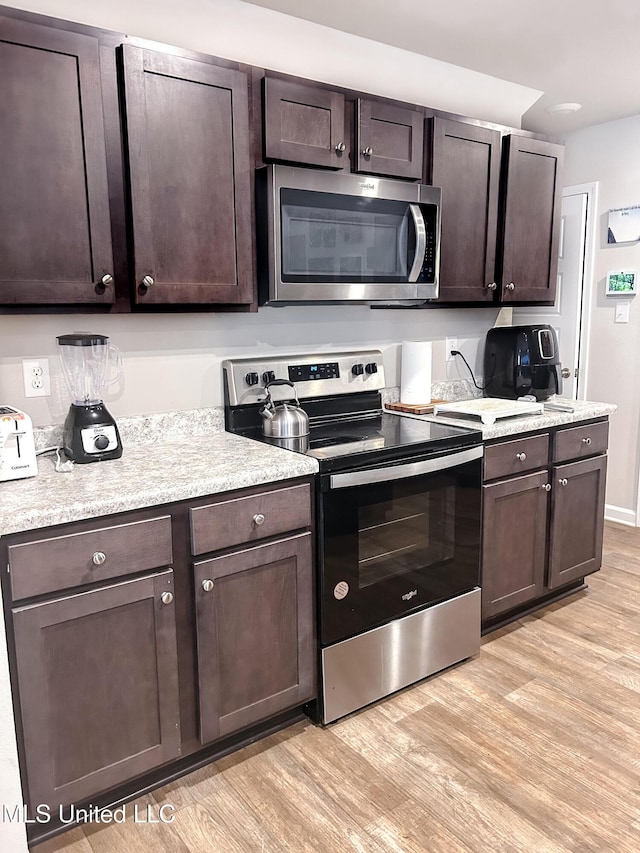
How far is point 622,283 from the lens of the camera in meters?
3.99

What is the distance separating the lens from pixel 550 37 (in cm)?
271

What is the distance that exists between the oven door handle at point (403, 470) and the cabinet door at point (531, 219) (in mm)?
969

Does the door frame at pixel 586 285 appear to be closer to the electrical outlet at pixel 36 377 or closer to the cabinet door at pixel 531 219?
the cabinet door at pixel 531 219

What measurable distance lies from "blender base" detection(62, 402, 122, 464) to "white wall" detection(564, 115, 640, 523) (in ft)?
10.7

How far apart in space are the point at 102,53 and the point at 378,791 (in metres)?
2.26

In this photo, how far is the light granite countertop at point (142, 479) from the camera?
5.13 feet

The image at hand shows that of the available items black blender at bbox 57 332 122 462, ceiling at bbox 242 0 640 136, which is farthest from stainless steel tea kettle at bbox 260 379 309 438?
ceiling at bbox 242 0 640 136

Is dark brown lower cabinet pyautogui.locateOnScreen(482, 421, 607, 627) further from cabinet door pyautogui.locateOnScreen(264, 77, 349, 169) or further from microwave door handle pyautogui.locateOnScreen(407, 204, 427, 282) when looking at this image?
cabinet door pyautogui.locateOnScreen(264, 77, 349, 169)

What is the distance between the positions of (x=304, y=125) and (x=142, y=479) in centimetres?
135

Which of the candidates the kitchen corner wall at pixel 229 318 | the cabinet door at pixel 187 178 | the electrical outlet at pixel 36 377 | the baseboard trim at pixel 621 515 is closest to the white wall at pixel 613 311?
the baseboard trim at pixel 621 515

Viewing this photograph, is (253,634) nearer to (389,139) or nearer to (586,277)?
(389,139)

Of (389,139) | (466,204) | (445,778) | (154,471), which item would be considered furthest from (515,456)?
(154,471)

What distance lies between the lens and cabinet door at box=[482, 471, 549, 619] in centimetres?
259

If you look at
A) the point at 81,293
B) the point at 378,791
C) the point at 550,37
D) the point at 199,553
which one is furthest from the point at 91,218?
the point at 550,37
